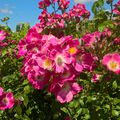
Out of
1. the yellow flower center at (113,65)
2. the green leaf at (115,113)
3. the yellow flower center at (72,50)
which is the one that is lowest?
the green leaf at (115,113)

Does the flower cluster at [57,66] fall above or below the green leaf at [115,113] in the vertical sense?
above

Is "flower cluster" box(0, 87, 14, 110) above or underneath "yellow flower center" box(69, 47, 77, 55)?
underneath

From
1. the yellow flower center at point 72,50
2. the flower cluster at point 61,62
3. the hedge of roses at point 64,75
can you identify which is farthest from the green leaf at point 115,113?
the yellow flower center at point 72,50

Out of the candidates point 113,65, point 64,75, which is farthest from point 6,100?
point 113,65

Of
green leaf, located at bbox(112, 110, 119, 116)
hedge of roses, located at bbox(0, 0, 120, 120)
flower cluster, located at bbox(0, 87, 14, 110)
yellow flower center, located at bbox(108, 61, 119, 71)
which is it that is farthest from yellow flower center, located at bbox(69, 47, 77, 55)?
flower cluster, located at bbox(0, 87, 14, 110)

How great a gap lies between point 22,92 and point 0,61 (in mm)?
771

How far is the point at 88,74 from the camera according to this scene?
277cm

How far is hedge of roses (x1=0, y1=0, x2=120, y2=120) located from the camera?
2.30 m

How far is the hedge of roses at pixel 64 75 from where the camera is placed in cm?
230

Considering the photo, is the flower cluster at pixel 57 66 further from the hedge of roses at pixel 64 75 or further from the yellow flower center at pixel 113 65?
the yellow flower center at pixel 113 65

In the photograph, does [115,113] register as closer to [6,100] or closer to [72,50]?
[72,50]

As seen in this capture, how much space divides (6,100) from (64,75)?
25.7 inches

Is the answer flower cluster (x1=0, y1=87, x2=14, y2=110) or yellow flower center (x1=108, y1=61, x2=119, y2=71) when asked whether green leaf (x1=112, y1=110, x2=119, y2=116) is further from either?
flower cluster (x1=0, y1=87, x2=14, y2=110)

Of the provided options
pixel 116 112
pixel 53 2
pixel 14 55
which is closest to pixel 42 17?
pixel 53 2
